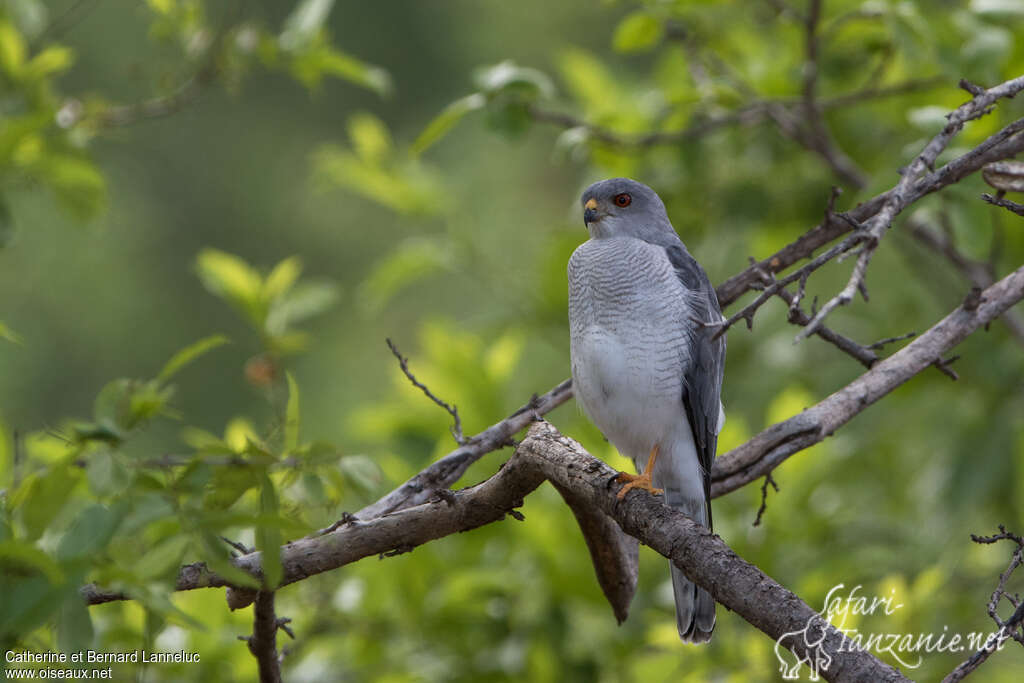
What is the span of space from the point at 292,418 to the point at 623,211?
4.47 ft

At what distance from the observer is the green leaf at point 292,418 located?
2.21 metres

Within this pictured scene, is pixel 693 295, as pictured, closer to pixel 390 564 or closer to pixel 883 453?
pixel 390 564

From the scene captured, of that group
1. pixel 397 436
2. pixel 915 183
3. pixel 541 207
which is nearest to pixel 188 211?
pixel 541 207

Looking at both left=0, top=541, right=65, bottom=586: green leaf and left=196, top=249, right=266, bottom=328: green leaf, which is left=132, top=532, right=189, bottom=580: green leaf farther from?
left=196, top=249, right=266, bottom=328: green leaf

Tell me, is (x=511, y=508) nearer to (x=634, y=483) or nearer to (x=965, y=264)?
(x=634, y=483)

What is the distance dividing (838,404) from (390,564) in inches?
66.6

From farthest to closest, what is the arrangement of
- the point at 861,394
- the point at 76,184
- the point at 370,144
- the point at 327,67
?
the point at 370,144
the point at 327,67
the point at 76,184
the point at 861,394

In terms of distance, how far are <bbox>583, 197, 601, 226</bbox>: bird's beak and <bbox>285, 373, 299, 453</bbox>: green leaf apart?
123 centimetres

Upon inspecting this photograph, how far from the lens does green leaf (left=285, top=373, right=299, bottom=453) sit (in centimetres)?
221

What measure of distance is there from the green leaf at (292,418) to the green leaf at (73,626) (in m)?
0.75

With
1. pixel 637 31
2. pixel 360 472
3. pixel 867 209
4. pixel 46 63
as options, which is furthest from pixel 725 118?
pixel 46 63

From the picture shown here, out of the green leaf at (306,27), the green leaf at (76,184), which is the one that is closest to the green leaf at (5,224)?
the green leaf at (76,184)

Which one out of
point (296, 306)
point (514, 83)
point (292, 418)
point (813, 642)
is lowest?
point (813, 642)

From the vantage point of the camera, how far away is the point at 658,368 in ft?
9.25
